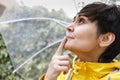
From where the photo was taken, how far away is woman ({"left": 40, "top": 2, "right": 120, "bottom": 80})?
2.00m

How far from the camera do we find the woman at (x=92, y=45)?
1999 millimetres

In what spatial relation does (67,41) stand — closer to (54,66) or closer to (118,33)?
(54,66)

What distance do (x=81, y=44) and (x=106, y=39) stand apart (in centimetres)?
16

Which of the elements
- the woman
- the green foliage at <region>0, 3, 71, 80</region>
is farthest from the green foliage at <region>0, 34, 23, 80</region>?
the woman

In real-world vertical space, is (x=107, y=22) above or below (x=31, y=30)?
above

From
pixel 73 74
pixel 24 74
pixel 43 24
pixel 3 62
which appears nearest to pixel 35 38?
pixel 43 24

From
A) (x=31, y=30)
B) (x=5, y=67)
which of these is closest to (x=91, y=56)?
(x=31, y=30)

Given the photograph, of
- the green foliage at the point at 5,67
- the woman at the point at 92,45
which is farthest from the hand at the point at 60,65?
the green foliage at the point at 5,67

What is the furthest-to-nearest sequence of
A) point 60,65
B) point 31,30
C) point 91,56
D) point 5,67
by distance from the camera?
point 5,67 < point 31,30 < point 91,56 < point 60,65

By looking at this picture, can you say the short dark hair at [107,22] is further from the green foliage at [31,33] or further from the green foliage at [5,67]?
the green foliage at [5,67]

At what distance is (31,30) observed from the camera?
8.70ft

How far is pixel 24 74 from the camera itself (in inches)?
109

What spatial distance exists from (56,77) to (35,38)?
681mm

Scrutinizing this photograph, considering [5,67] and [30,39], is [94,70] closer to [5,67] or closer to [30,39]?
[30,39]
